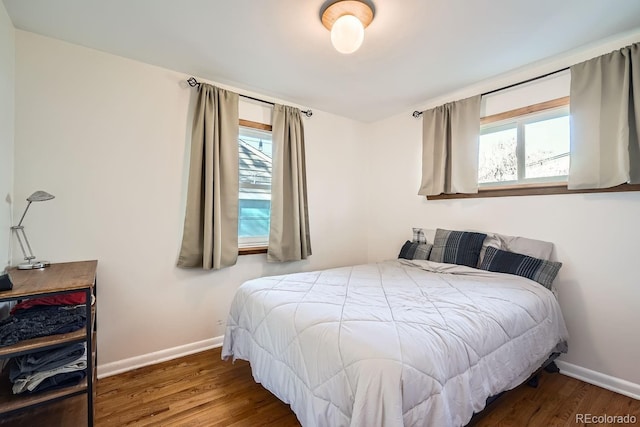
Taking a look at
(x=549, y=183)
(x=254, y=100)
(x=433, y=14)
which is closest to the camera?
(x=433, y=14)

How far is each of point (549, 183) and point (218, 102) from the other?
2801 millimetres

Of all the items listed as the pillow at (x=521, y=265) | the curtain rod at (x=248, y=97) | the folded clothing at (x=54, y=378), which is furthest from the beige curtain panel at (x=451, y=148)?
the folded clothing at (x=54, y=378)

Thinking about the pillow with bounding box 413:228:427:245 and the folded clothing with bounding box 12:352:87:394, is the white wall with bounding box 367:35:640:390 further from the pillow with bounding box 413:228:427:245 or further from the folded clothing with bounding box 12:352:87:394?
the folded clothing with bounding box 12:352:87:394

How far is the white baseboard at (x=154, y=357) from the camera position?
210 cm

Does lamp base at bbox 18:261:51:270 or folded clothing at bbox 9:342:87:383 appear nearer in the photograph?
folded clothing at bbox 9:342:87:383

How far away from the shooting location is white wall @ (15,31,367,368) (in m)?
1.91

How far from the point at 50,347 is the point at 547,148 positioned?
3.44 m

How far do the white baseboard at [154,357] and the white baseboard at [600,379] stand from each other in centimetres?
280

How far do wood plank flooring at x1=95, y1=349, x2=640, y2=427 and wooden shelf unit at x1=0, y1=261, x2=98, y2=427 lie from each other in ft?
0.68

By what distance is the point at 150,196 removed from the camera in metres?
2.28

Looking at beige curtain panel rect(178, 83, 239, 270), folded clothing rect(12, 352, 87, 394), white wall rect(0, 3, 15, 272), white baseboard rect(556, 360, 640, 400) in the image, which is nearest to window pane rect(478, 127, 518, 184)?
white baseboard rect(556, 360, 640, 400)

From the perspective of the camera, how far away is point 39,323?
1392 mm

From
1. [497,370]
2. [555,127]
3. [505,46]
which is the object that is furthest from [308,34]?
[497,370]

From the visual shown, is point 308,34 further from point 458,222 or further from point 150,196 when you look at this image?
point 458,222
